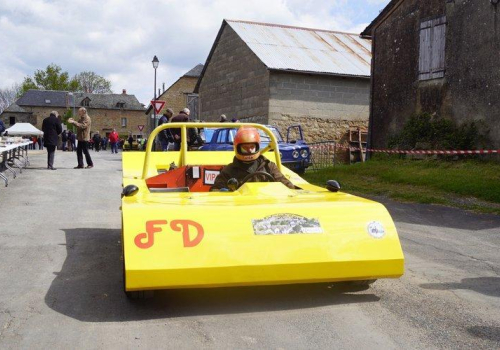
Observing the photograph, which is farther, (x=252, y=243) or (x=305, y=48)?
(x=305, y=48)

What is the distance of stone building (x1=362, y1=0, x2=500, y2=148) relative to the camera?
14.8m

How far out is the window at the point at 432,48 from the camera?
16.6 metres

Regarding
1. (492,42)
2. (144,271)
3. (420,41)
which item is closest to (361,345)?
(144,271)

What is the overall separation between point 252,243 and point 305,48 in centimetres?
2464

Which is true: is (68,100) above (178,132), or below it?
above

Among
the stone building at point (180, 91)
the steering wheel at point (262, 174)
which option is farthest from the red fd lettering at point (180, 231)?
the stone building at point (180, 91)

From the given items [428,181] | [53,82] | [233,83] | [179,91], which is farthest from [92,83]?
[428,181]

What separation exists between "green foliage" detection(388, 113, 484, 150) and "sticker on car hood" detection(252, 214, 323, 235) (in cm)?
1156

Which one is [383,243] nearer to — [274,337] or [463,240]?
[274,337]

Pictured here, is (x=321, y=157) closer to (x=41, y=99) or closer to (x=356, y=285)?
(x=356, y=285)

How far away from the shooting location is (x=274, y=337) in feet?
12.8

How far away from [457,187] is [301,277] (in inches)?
336

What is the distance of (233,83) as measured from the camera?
29203mm

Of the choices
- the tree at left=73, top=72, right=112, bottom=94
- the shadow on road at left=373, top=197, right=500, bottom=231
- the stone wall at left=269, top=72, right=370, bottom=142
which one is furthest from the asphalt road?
the tree at left=73, top=72, right=112, bottom=94
